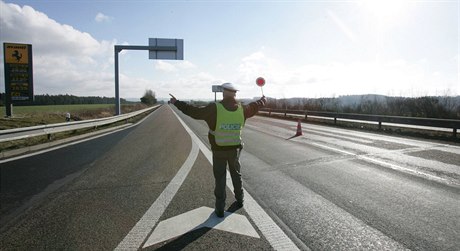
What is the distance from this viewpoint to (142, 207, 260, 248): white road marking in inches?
145

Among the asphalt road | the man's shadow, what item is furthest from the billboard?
the man's shadow

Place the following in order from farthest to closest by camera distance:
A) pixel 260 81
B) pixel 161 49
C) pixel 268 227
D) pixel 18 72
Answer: pixel 161 49 → pixel 18 72 → pixel 260 81 → pixel 268 227

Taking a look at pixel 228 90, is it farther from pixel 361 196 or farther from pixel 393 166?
pixel 393 166

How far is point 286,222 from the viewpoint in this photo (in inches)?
160

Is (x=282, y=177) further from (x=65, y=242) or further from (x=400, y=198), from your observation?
(x=65, y=242)

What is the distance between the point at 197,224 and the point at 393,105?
26331 millimetres

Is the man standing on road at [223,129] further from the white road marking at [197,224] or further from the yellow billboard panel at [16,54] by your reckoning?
the yellow billboard panel at [16,54]

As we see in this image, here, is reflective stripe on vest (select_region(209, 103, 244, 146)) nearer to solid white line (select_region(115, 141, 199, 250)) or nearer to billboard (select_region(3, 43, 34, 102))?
solid white line (select_region(115, 141, 199, 250))

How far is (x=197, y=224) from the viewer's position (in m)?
4.03

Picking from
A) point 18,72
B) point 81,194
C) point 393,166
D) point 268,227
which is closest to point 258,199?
point 268,227

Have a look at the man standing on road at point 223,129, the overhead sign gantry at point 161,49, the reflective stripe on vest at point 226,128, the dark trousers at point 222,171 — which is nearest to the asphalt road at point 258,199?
the dark trousers at point 222,171

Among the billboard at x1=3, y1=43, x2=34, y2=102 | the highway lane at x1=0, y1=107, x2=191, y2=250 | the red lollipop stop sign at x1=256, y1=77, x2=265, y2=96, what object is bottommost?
the highway lane at x1=0, y1=107, x2=191, y2=250

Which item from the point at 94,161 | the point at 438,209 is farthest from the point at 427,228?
the point at 94,161

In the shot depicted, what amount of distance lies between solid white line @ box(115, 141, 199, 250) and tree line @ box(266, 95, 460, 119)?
21.7 meters
